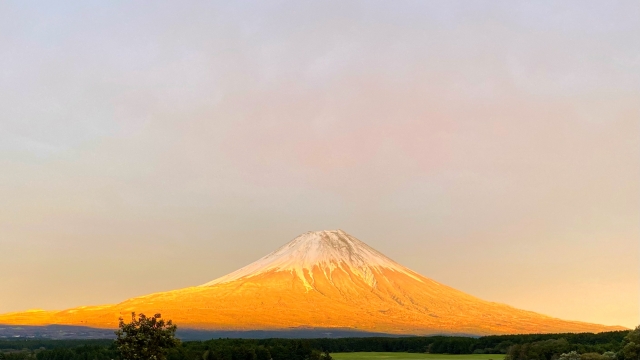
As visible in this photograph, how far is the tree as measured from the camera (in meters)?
40.5

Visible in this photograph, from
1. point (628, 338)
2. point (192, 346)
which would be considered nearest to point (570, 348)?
point (628, 338)

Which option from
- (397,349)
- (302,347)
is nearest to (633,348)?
(302,347)

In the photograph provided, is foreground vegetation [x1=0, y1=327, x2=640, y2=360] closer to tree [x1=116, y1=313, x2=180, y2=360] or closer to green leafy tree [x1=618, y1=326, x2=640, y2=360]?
green leafy tree [x1=618, y1=326, x2=640, y2=360]

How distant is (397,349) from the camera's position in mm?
186750

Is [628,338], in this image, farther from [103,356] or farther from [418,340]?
[418,340]

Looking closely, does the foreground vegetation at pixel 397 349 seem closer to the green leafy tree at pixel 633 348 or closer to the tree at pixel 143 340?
the green leafy tree at pixel 633 348

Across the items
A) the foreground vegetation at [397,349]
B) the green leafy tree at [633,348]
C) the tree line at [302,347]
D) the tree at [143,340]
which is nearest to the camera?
the tree at [143,340]

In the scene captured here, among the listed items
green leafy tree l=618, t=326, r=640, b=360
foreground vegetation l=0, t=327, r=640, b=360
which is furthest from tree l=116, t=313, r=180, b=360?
green leafy tree l=618, t=326, r=640, b=360

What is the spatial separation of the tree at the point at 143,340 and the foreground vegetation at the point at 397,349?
16.9m

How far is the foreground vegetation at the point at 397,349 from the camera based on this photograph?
98938mm

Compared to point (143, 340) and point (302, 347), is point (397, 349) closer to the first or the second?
point (302, 347)

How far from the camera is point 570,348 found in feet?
341

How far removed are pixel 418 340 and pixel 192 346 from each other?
7872 centimetres

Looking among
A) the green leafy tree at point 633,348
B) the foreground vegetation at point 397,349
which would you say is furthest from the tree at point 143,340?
the green leafy tree at point 633,348
